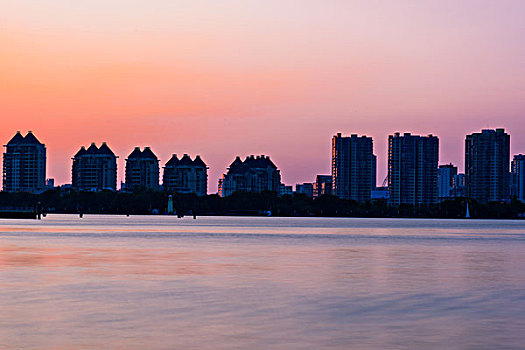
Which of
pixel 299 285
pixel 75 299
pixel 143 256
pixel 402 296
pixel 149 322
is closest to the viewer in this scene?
pixel 149 322

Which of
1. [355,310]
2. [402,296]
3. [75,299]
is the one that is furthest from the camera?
[402,296]

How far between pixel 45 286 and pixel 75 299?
5.76 m

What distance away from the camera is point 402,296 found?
38281 mm

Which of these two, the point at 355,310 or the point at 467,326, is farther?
the point at 355,310

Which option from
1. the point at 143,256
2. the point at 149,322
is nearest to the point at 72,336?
the point at 149,322

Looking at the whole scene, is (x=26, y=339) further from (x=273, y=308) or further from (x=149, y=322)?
(x=273, y=308)

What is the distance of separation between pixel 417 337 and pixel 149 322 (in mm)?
8790

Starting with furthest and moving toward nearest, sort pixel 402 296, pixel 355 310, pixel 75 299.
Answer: pixel 402 296
pixel 75 299
pixel 355 310

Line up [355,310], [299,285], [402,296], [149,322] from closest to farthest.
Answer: [149,322]
[355,310]
[402,296]
[299,285]

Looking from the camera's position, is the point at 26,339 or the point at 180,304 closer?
the point at 26,339

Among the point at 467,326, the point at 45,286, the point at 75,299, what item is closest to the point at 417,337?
the point at 467,326

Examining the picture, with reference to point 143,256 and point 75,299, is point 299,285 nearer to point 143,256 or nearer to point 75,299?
point 75,299

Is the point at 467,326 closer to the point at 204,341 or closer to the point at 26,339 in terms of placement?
the point at 204,341

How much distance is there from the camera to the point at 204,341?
25.2 metres
